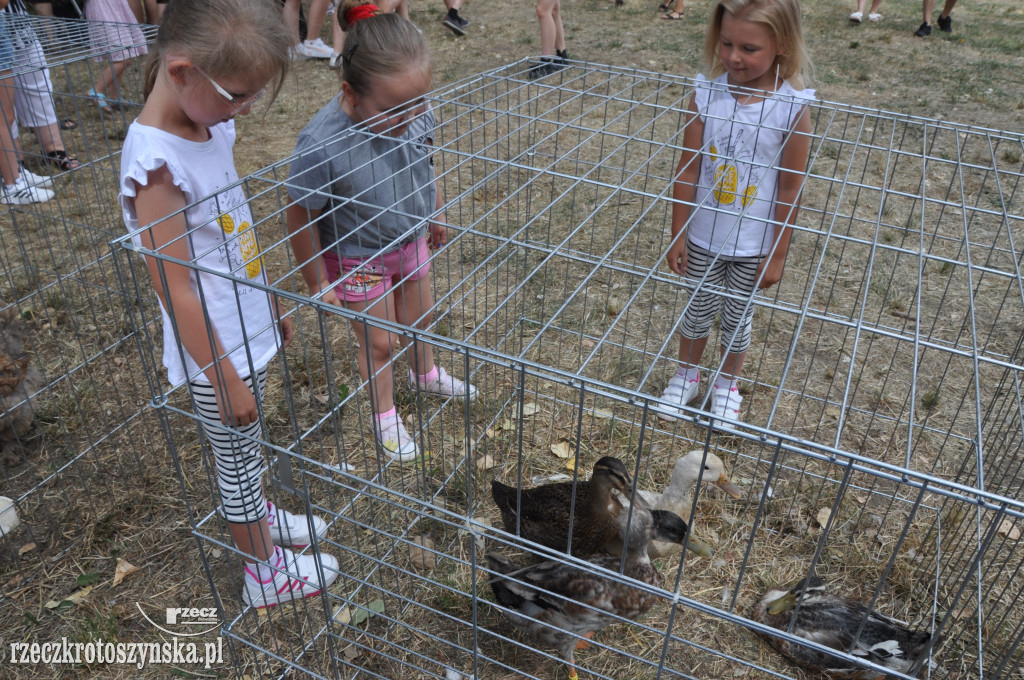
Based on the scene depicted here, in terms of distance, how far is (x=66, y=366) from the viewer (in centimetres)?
294

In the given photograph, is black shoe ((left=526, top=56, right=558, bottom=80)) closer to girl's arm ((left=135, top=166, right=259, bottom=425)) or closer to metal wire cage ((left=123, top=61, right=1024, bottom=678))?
metal wire cage ((left=123, top=61, right=1024, bottom=678))

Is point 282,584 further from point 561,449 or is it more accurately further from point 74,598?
point 561,449

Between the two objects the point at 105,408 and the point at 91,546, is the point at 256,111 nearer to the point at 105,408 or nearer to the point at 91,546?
the point at 105,408

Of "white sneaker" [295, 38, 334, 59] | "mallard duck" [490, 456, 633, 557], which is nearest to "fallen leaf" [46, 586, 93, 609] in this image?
→ "mallard duck" [490, 456, 633, 557]

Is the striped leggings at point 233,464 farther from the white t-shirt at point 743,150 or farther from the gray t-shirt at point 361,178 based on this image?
the white t-shirt at point 743,150

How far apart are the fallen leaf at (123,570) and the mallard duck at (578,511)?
120 cm

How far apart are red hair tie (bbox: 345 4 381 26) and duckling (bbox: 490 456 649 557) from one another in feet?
5.60

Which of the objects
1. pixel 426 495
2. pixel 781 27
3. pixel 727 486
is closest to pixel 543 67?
pixel 781 27

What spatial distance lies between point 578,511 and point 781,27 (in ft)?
5.50

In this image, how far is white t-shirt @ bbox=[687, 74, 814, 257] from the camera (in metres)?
2.44

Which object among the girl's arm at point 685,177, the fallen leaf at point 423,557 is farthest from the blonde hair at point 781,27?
the fallen leaf at point 423,557

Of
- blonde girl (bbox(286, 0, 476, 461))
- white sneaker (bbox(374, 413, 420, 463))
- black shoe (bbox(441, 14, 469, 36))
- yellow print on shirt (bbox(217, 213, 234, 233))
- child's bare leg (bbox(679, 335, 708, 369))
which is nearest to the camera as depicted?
yellow print on shirt (bbox(217, 213, 234, 233))

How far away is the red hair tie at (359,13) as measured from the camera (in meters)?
2.49

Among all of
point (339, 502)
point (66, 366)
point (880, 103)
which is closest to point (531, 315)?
point (339, 502)
